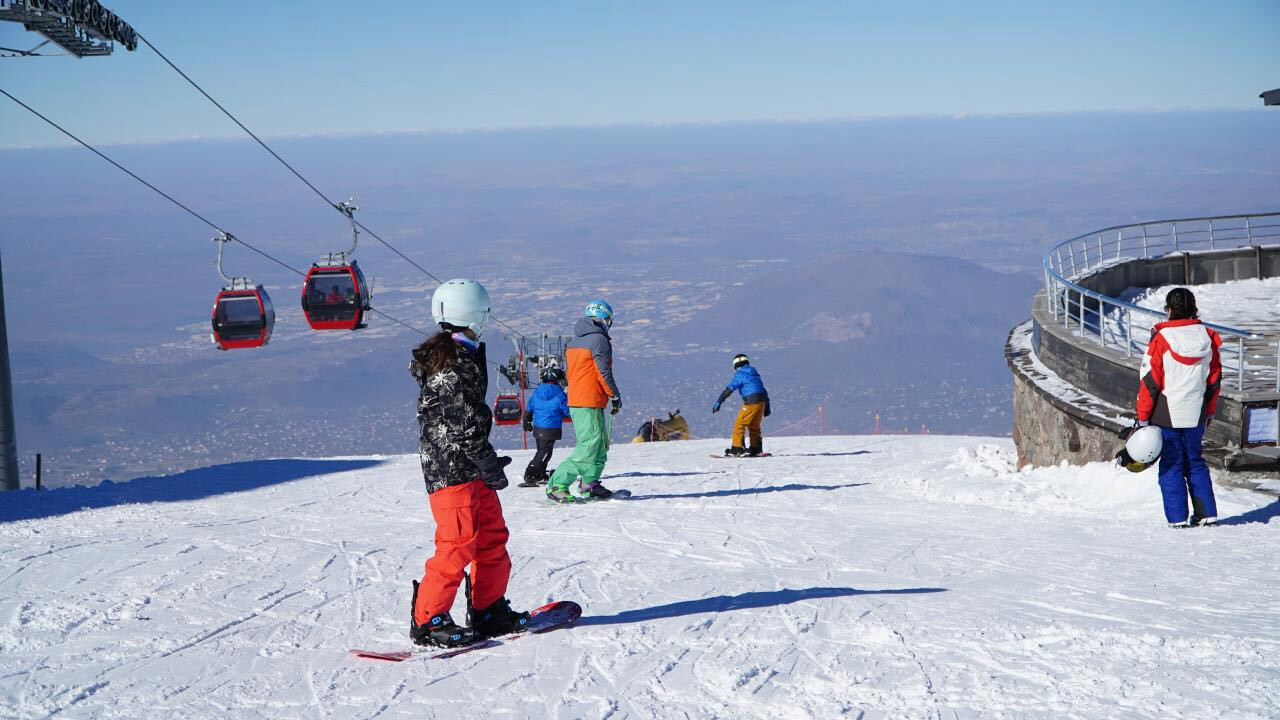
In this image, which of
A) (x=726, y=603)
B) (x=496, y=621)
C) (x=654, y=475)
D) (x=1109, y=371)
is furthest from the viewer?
(x=654, y=475)

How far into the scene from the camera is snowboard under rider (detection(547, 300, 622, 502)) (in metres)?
8.45

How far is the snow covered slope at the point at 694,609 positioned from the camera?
13.0 feet

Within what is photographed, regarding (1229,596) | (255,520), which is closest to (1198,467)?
(1229,596)

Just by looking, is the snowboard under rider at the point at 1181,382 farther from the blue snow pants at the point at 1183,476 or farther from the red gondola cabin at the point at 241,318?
the red gondola cabin at the point at 241,318

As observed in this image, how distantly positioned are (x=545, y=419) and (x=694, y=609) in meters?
5.56

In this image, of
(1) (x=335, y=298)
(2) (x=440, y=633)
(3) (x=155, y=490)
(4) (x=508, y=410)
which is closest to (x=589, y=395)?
(2) (x=440, y=633)

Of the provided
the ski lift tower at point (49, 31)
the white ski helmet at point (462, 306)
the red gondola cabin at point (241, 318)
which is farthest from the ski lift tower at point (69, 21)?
the white ski helmet at point (462, 306)

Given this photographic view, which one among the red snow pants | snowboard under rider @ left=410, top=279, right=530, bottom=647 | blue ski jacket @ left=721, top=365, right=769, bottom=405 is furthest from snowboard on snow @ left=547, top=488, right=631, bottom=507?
snowboard under rider @ left=410, top=279, right=530, bottom=647

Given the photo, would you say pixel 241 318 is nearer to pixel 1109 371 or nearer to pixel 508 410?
pixel 508 410

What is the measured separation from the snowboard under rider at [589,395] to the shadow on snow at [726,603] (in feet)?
9.34

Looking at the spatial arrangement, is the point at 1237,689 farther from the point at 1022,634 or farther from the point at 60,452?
the point at 60,452

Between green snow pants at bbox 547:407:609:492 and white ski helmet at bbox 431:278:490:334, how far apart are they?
4.25 meters

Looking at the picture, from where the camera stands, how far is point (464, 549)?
14.5 ft

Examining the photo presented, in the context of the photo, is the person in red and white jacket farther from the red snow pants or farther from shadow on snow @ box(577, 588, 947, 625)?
the red snow pants
